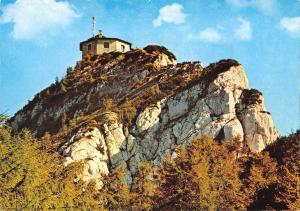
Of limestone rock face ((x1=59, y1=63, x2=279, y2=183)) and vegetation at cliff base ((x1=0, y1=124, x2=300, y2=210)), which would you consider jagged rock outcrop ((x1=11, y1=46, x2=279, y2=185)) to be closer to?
limestone rock face ((x1=59, y1=63, x2=279, y2=183))

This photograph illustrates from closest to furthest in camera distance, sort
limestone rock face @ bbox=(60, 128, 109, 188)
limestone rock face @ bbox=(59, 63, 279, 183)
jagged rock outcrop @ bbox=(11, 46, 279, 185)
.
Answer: limestone rock face @ bbox=(60, 128, 109, 188)
limestone rock face @ bbox=(59, 63, 279, 183)
jagged rock outcrop @ bbox=(11, 46, 279, 185)

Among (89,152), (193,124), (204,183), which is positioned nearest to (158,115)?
(193,124)

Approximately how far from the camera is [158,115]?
68750 mm

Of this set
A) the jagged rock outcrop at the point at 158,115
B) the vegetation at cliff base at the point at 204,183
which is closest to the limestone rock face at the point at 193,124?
the jagged rock outcrop at the point at 158,115

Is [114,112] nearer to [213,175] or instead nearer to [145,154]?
[145,154]

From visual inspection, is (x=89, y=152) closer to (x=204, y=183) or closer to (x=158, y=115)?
(x=158, y=115)

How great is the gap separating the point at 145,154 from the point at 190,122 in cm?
678

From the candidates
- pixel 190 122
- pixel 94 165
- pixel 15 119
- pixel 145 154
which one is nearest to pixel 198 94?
pixel 190 122

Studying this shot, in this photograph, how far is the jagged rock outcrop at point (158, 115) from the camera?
206 ft

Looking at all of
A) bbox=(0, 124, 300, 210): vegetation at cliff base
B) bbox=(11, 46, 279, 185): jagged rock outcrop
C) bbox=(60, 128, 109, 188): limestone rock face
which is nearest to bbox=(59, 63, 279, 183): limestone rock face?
bbox=(11, 46, 279, 185): jagged rock outcrop

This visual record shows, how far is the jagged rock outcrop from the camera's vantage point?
62719 mm

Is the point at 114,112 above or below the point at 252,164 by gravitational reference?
above

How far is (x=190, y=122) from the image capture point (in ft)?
214

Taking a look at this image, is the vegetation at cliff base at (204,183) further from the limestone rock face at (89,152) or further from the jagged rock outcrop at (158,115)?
the jagged rock outcrop at (158,115)
